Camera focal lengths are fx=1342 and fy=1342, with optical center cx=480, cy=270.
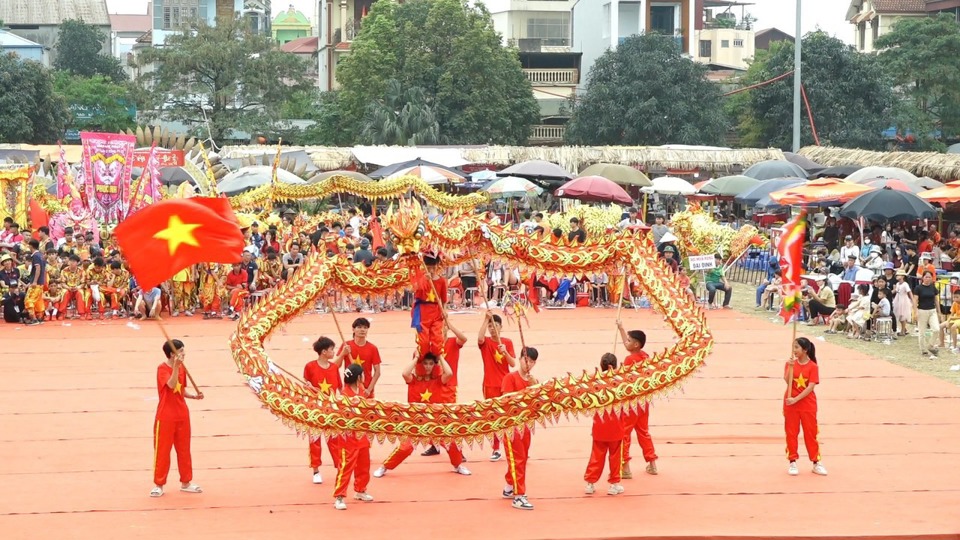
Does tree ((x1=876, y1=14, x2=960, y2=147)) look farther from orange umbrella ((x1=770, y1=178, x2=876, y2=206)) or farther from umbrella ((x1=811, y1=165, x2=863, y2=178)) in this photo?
orange umbrella ((x1=770, y1=178, x2=876, y2=206))

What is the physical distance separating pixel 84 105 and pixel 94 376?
47.6 metres

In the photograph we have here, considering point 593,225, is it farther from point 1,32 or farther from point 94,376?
point 1,32

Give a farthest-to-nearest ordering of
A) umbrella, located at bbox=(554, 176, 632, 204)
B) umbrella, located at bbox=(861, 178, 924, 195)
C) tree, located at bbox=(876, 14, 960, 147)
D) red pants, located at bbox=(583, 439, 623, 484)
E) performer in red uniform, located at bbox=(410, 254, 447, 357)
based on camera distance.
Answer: tree, located at bbox=(876, 14, 960, 147)
umbrella, located at bbox=(554, 176, 632, 204)
umbrella, located at bbox=(861, 178, 924, 195)
performer in red uniform, located at bbox=(410, 254, 447, 357)
red pants, located at bbox=(583, 439, 623, 484)

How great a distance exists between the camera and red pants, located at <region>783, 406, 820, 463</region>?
11016mm

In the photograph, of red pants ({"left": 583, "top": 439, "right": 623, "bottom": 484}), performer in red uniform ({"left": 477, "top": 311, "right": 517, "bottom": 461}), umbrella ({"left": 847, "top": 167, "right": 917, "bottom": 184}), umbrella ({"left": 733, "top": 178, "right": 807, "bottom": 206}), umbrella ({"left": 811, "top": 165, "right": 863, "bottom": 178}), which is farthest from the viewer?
umbrella ({"left": 811, "top": 165, "right": 863, "bottom": 178})

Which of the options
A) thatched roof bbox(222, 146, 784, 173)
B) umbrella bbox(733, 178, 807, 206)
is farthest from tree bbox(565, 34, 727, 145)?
umbrella bbox(733, 178, 807, 206)

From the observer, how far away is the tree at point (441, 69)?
48.2 metres

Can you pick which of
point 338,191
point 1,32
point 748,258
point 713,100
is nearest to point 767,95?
point 713,100

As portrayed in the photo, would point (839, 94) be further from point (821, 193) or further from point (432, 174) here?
point (821, 193)

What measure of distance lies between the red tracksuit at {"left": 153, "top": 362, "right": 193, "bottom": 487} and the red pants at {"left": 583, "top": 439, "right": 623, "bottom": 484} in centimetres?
311

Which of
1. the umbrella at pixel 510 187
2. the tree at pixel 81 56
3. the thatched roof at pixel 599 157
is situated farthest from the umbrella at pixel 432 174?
the tree at pixel 81 56

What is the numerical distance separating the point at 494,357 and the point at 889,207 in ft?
41.1

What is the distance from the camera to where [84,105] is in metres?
60.8

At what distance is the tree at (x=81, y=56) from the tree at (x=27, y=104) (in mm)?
20807
